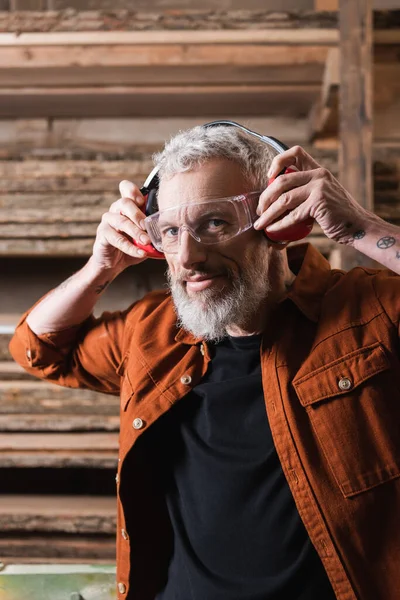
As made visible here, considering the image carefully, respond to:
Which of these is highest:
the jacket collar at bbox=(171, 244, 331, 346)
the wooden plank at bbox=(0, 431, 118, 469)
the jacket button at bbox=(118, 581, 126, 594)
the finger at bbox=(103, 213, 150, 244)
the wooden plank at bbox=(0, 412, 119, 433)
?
the finger at bbox=(103, 213, 150, 244)

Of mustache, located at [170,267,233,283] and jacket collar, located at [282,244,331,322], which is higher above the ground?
mustache, located at [170,267,233,283]

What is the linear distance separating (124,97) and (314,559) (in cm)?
152

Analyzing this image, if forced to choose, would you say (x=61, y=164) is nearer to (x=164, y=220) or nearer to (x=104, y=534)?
(x=164, y=220)

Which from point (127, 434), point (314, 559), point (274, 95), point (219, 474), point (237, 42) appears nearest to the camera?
point (314, 559)

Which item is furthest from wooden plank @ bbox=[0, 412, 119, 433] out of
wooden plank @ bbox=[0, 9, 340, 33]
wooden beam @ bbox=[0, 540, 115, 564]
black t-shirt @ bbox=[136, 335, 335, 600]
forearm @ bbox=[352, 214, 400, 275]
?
wooden plank @ bbox=[0, 9, 340, 33]

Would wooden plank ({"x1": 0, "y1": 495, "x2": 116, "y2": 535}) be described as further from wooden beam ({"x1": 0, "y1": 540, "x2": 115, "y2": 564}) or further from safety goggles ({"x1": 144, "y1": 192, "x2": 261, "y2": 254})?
safety goggles ({"x1": 144, "y1": 192, "x2": 261, "y2": 254})

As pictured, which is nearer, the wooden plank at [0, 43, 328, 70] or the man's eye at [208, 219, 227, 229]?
the man's eye at [208, 219, 227, 229]

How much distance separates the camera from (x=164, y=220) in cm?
132

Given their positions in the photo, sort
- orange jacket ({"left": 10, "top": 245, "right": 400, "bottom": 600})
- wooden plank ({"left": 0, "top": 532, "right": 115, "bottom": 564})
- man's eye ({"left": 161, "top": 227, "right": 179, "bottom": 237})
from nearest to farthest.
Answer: orange jacket ({"left": 10, "top": 245, "right": 400, "bottom": 600}) < man's eye ({"left": 161, "top": 227, "right": 179, "bottom": 237}) < wooden plank ({"left": 0, "top": 532, "right": 115, "bottom": 564})

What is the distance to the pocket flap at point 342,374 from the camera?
3.87 ft

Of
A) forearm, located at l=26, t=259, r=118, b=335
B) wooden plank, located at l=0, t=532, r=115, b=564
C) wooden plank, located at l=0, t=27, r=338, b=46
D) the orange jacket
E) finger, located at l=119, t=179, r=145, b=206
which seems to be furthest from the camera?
wooden plank, located at l=0, t=532, r=115, b=564

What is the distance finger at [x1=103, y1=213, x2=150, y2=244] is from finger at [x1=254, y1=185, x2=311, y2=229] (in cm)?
28

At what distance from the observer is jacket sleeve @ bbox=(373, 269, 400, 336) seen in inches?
48.1

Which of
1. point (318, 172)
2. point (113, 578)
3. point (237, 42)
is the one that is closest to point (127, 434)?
point (318, 172)
